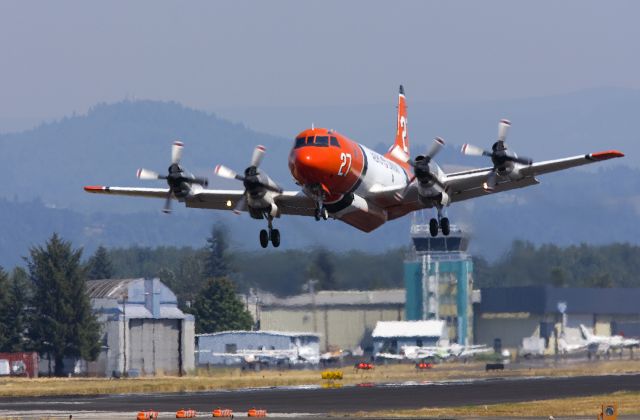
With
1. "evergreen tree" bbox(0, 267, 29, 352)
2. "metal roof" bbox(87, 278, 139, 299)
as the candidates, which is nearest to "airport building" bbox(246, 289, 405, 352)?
"metal roof" bbox(87, 278, 139, 299)

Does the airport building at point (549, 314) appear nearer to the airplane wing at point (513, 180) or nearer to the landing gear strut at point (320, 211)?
A: the airplane wing at point (513, 180)

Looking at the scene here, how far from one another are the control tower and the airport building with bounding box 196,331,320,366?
1237cm

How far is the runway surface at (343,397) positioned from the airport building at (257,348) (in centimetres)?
4109

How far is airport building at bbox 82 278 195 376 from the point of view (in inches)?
4550

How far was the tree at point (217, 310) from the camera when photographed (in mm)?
141875

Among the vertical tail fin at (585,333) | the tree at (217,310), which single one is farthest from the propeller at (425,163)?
the vertical tail fin at (585,333)

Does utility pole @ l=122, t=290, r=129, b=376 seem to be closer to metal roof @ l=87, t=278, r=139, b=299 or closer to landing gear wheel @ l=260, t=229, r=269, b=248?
metal roof @ l=87, t=278, r=139, b=299

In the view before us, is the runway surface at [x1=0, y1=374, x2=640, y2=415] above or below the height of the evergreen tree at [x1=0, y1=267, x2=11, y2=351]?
below

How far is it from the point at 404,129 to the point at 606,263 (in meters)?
85.9

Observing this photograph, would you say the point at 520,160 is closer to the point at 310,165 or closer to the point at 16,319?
the point at 310,165

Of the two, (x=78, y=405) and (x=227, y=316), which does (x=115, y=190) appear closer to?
(x=78, y=405)

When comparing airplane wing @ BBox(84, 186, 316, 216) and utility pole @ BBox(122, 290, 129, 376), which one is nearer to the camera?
airplane wing @ BBox(84, 186, 316, 216)

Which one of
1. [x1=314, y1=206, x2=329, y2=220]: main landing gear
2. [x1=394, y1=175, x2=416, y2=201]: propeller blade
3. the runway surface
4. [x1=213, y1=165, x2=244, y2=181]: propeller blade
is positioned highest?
[x1=213, y1=165, x2=244, y2=181]: propeller blade

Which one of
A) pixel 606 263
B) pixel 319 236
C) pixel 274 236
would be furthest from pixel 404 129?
pixel 606 263
